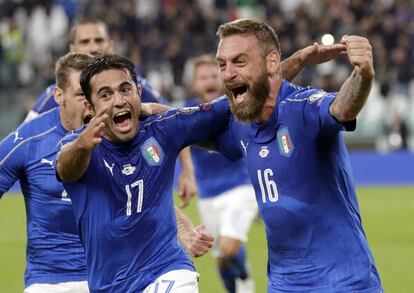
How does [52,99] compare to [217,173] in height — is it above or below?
above

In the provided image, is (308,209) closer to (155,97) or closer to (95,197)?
(95,197)

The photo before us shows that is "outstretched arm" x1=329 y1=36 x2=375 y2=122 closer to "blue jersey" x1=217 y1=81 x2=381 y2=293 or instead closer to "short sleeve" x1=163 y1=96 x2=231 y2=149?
"blue jersey" x1=217 y1=81 x2=381 y2=293

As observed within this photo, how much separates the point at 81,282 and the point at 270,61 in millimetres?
2320

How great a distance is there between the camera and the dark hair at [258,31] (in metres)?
5.77

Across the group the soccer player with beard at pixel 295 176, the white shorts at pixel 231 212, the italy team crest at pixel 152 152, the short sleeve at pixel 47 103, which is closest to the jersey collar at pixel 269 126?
the soccer player with beard at pixel 295 176

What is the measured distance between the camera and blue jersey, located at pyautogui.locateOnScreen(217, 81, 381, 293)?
5.55 m

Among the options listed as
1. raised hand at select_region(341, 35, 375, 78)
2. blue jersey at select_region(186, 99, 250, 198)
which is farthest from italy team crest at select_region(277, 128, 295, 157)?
blue jersey at select_region(186, 99, 250, 198)

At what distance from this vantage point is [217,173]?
11750mm

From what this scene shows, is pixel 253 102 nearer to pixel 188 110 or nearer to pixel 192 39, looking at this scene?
pixel 188 110

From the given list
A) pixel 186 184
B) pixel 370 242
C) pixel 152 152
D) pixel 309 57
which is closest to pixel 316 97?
pixel 309 57

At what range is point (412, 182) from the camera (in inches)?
945

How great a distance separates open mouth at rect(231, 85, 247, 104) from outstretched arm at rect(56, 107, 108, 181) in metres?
0.73

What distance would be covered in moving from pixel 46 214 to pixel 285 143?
2207 millimetres

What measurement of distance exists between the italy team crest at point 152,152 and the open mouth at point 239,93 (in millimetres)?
656
